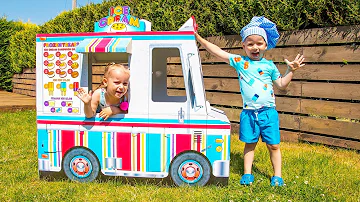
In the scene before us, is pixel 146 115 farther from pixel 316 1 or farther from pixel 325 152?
pixel 316 1

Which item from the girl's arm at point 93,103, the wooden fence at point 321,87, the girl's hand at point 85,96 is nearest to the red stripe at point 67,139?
the girl's arm at point 93,103

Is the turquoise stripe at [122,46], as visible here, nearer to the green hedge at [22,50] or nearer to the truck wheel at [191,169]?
the truck wheel at [191,169]

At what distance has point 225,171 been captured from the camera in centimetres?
307

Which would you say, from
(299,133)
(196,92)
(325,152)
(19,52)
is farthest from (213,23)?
(19,52)

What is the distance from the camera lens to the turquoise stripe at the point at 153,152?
3.11 m

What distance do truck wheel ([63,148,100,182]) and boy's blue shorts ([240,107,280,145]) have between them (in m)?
1.51

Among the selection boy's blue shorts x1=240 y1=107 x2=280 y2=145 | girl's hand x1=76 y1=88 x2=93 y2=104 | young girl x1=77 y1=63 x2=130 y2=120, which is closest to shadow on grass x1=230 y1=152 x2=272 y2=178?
boy's blue shorts x1=240 y1=107 x2=280 y2=145

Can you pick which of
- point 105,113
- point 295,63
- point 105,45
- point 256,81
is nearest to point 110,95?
point 105,113

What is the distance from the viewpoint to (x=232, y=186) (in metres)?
3.16

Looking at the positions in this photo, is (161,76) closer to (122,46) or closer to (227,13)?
(122,46)

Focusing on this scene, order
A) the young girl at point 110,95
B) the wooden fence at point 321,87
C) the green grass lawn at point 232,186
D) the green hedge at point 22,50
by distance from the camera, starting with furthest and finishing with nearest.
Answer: the green hedge at point 22,50 → the wooden fence at point 321,87 → the young girl at point 110,95 → the green grass lawn at point 232,186

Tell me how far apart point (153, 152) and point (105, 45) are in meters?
1.09

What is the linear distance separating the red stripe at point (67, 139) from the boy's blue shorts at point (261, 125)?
169 cm

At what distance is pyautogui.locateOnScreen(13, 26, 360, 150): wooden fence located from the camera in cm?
454
